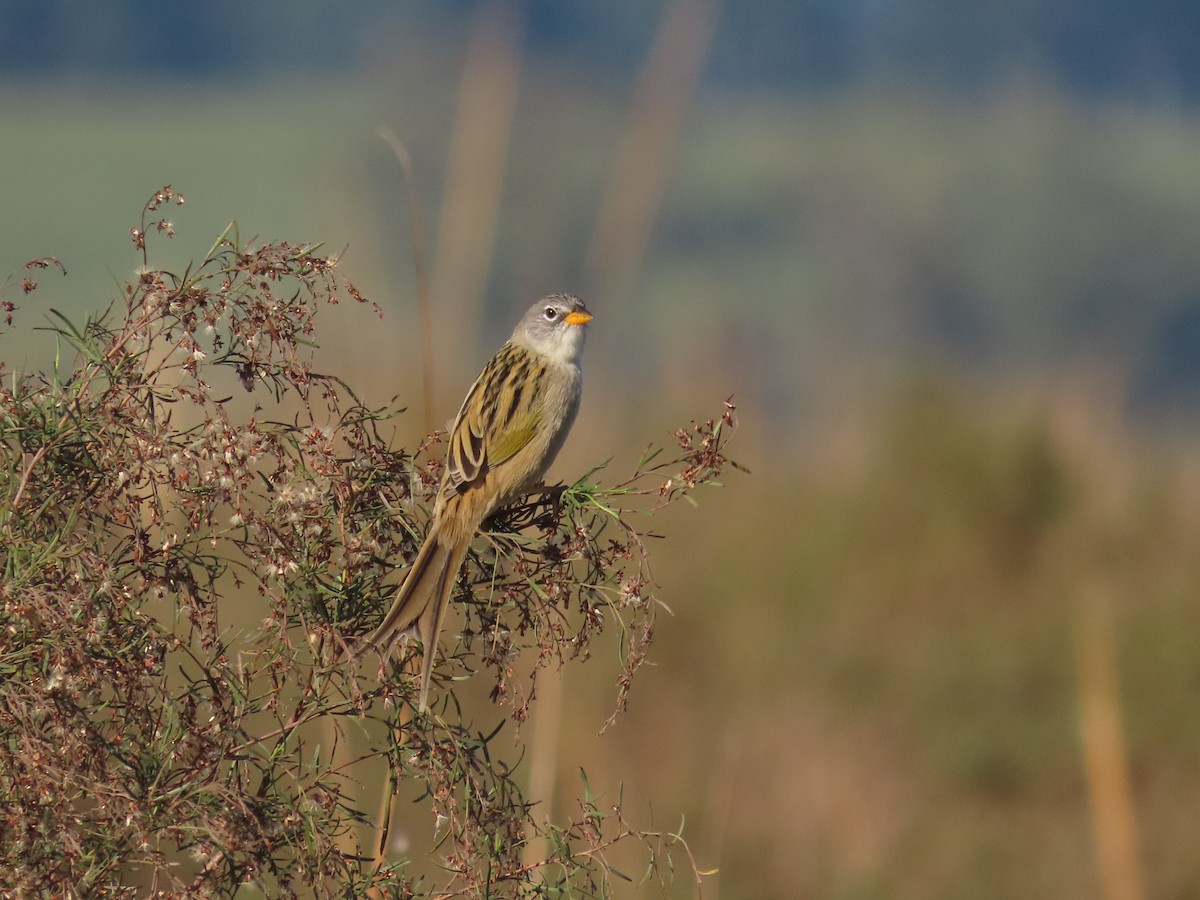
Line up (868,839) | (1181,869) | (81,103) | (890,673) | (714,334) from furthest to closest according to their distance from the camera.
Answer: (81,103), (714,334), (890,673), (868,839), (1181,869)

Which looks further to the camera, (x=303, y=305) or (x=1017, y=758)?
(x=1017, y=758)

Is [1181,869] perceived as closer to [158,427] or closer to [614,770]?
[614,770]

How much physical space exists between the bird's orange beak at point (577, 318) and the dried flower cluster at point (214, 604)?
2.24m

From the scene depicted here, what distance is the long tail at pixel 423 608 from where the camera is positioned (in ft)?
7.41

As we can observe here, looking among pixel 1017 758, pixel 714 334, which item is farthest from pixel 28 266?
pixel 714 334

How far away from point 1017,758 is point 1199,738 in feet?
3.89

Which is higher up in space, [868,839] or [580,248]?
[580,248]

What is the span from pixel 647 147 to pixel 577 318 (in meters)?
1.10

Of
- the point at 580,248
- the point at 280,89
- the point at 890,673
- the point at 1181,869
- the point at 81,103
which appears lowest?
the point at 1181,869

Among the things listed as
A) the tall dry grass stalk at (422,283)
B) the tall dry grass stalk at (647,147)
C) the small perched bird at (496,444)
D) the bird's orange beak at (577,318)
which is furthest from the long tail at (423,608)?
the tall dry grass stalk at (647,147)

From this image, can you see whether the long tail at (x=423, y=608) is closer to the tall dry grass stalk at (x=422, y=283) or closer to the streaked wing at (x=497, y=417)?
the tall dry grass stalk at (x=422, y=283)

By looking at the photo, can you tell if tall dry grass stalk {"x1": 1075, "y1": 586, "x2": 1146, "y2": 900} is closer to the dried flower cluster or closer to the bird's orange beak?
the bird's orange beak

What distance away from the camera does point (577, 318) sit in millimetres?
4684

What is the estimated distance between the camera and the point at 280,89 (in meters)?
76.8
